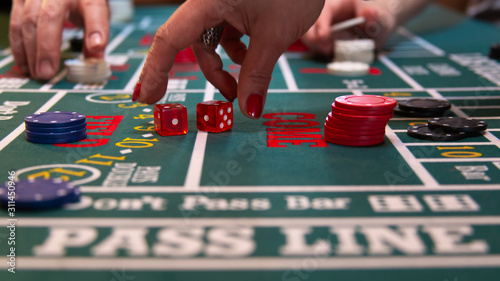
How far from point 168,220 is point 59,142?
3.04ft

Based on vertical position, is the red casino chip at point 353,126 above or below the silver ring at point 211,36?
below

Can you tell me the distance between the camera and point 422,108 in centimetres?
279

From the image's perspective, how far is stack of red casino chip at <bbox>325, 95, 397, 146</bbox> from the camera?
90.8 inches

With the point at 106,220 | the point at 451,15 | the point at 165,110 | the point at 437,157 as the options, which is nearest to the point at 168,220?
the point at 106,220

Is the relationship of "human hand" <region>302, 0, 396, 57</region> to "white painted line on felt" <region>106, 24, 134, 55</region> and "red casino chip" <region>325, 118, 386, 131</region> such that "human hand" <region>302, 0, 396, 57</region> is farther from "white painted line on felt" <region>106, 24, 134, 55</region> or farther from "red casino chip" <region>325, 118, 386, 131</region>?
"red casino chip" <region>325, 118, 386, 131</region>

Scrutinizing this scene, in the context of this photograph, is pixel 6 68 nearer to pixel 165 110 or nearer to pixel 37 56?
pixel 37 56

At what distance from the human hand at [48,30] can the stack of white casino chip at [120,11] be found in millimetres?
2305

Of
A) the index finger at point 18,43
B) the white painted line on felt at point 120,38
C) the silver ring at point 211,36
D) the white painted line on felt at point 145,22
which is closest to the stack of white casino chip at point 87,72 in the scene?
the index finger at point 18,43

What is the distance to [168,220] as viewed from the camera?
5.35 ft

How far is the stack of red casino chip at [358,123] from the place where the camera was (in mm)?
2307

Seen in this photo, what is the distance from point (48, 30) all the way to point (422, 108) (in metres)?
2.27

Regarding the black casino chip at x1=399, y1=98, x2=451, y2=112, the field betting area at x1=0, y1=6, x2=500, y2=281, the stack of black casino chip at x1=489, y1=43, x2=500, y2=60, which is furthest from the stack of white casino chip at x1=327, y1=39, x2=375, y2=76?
the black casino chip at x1=399, y1=98, x2=451, y2=112

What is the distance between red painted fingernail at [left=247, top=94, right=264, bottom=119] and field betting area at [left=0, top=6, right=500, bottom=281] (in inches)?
4.1

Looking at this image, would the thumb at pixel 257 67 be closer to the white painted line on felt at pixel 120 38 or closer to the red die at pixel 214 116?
the red die at pixel 214 116
